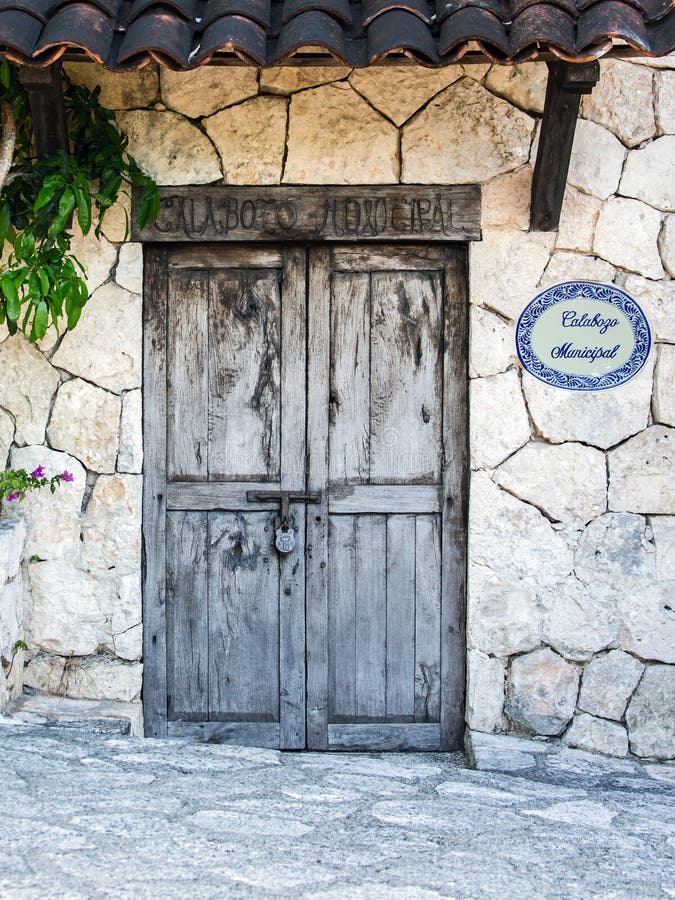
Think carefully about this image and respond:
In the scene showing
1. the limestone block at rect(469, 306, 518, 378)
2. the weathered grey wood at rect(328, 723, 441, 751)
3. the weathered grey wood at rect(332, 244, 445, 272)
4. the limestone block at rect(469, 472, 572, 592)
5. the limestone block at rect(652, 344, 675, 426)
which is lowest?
the weathered grey wood at rect(328, 723, 441, 751)

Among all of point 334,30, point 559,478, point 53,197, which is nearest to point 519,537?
point 559,478

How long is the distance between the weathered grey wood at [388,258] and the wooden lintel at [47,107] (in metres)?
1.18

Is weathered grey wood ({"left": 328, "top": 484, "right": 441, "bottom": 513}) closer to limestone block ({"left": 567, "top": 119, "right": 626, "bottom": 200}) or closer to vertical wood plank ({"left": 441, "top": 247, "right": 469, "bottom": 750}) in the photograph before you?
vertical wood plank ({"left": 441, "top": 247, "right": 469, "bottom": 750})

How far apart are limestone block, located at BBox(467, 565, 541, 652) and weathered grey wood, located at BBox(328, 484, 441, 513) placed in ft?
1.12

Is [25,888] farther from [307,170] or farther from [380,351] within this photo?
[307,170]

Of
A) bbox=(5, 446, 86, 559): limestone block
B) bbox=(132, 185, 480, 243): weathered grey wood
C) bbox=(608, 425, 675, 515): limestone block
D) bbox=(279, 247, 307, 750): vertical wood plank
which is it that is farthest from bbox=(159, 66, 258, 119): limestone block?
bbox=(608, 425, 675, 515): limestone block

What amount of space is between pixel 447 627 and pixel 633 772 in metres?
0.92

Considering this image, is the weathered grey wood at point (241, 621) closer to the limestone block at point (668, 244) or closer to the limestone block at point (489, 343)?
the limestone block at point (489, 343)

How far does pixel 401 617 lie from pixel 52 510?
1534 millimetres

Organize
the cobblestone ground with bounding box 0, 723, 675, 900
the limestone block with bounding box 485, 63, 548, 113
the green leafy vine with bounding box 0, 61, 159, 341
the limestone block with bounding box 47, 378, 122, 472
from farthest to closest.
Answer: the limestone block with bounding box 47, 378, 122, 472 < the limestone block with bounding box 485, 63, 548, 113 < the green leafy vine with bounding box 0, 61, 159, 341 < the cobblestone ground with bounding box 0, 723, 675, 900

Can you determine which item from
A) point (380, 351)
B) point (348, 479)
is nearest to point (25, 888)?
point (348, 479)

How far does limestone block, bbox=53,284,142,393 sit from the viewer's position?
3992 mm

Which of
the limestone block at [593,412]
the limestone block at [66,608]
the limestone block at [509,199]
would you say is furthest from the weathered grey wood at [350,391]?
the limestone block at [66,608]

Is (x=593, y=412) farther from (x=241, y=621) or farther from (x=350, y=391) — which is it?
(x=241, y=621)
